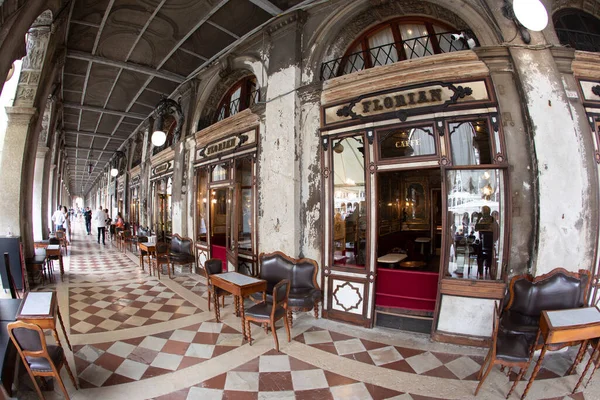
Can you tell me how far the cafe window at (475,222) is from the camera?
3.50 meters

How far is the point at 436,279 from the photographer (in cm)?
389

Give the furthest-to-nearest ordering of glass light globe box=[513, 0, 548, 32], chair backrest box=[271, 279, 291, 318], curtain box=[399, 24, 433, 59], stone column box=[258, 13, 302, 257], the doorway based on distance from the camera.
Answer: the doorway
stone column box=[258, 13, 302, 257]
curtain box=[399, 24, 433, 59]
chair backrest box=[271, 279, 291, 318]
glass light globe box=[513, 0, 548, 32]

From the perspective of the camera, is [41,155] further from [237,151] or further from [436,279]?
[436,279]

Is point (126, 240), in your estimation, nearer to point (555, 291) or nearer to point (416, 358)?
point (416, 358)

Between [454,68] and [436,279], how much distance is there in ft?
9.38

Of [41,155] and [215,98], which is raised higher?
[215,98]

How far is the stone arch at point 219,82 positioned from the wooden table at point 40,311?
4492 mm

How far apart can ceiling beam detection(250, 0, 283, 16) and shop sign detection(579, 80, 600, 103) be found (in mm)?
4487

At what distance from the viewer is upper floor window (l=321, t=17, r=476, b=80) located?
13.1ft

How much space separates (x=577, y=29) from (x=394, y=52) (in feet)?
8.83

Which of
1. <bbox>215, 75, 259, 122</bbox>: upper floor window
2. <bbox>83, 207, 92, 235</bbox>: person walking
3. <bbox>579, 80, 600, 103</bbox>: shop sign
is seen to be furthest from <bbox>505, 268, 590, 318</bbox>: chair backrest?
<bbox>83, 207, 92, 235</bbox>: person walking

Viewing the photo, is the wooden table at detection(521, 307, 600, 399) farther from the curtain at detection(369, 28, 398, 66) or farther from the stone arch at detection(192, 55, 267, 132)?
the stone arch at detection(192, 55, 267, 132)

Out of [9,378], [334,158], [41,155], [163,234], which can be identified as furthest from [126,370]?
[41,155]

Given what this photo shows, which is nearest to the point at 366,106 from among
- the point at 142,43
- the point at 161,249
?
the point at 142,43
